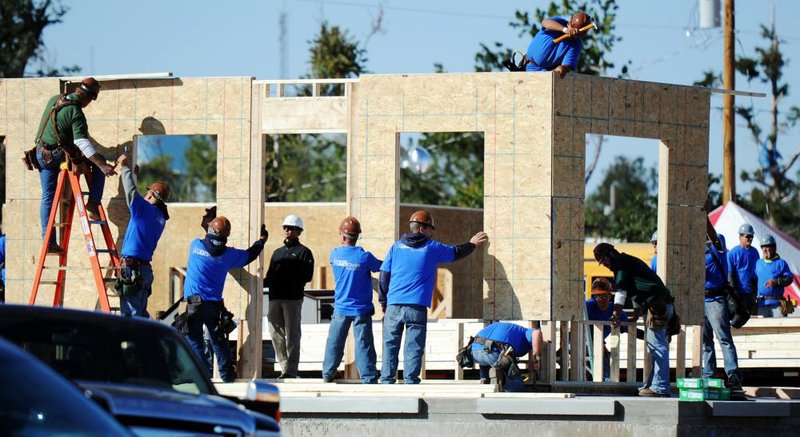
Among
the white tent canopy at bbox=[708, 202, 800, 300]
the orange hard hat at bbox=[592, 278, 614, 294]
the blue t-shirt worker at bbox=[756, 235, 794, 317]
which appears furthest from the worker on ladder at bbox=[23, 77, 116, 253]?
the white tent canopy at bbox=[708, 202, 800, 300]

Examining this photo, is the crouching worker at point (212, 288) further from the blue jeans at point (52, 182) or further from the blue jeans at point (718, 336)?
→ the blue jeans at point (718, 336)

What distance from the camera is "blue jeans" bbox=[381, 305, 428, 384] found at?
14594 mm

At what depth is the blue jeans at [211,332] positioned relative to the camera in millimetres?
15039

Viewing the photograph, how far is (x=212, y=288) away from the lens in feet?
49.5

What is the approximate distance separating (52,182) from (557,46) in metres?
5.56

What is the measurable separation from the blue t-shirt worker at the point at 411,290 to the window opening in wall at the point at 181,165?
157 ft

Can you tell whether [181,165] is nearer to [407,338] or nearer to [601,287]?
[601,287]

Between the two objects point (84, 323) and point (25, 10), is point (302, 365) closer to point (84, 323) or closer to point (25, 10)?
point (84, 323)

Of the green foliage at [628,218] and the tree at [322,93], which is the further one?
the green foliage at [628,218]

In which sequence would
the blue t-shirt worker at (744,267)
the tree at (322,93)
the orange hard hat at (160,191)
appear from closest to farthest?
the orange hard hat at (160,191) → the blue t-shirt worker at (744,267) → the tree at (322,93)

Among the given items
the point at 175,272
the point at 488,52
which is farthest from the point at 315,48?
the point at 175,272

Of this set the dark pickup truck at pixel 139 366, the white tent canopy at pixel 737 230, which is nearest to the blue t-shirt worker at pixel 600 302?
the dark pickup truck at pixel 139 366

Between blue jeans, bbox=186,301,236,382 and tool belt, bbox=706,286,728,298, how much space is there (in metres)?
5.44

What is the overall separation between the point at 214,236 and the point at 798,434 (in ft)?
19.8
